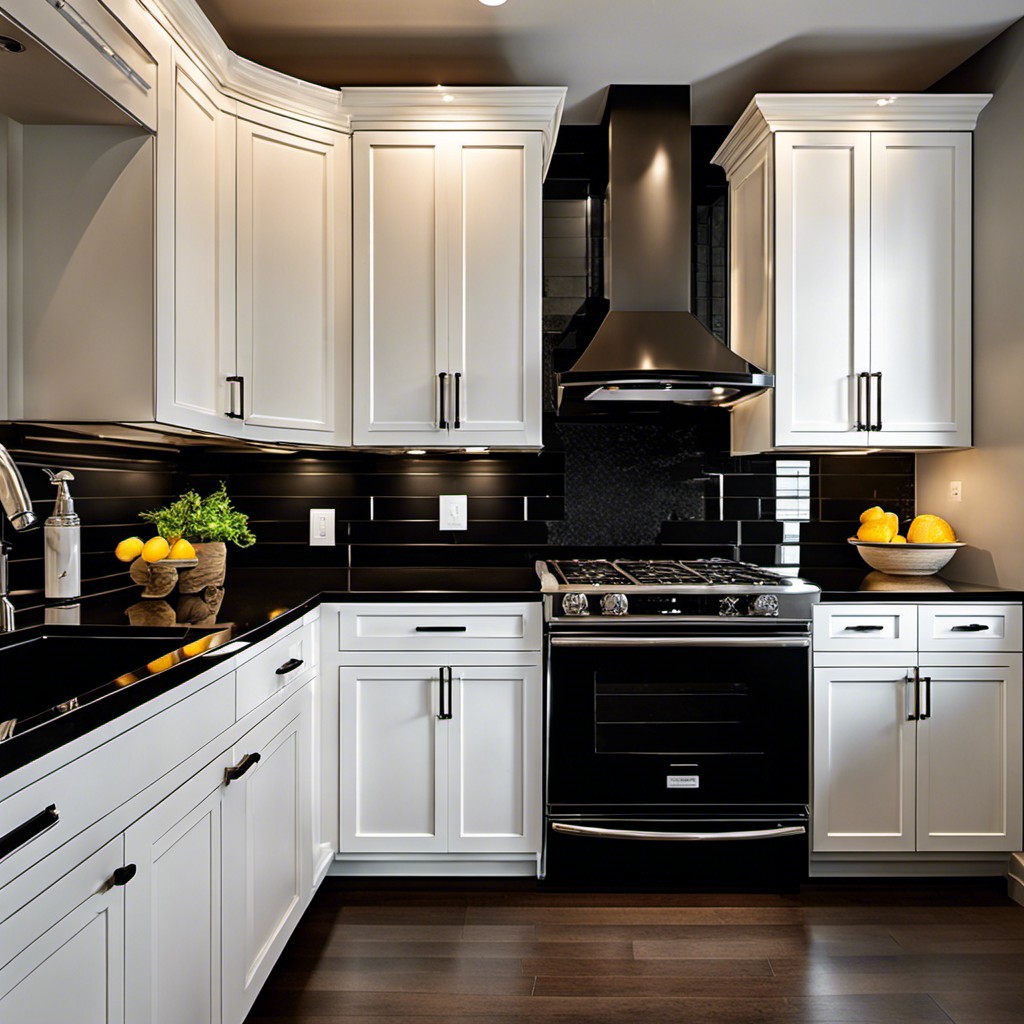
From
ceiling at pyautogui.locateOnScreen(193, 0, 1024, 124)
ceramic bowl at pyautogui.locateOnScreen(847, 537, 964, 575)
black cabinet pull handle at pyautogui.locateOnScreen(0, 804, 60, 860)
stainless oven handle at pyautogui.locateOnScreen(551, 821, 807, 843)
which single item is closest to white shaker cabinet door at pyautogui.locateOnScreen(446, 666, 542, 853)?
stainless oven handle at pyautogui.locateOnScreen(551, 821, 807, 843)

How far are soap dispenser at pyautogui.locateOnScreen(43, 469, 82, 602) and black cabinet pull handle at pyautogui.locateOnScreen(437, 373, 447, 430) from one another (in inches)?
43.9

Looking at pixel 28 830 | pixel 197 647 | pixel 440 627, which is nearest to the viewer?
pixel 28 830

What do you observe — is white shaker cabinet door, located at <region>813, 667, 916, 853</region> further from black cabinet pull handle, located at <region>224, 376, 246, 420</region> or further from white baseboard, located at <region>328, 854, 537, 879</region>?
black cabinet pull handle, located at <region>224, 376, 246, 420</region>

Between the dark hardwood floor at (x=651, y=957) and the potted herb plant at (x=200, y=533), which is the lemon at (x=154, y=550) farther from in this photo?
the dark hardwood floor at (x=651, y=957)

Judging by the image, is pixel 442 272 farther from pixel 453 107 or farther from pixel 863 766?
pixel 863 766

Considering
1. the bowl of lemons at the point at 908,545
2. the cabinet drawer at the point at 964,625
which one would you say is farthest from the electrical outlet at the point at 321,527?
the cabinet drawer at the point at 964,625

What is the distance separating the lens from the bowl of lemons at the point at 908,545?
2.81 meters

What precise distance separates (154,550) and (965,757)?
248 centimetres

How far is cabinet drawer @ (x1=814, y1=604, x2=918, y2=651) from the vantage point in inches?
99.7

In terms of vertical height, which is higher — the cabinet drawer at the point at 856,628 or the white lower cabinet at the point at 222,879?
the cabinet drawer at the point at 856,628

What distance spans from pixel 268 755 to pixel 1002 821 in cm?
221

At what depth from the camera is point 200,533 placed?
2410mm

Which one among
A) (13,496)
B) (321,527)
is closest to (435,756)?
(321,527)

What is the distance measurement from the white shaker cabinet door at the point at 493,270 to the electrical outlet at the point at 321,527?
0.69m
